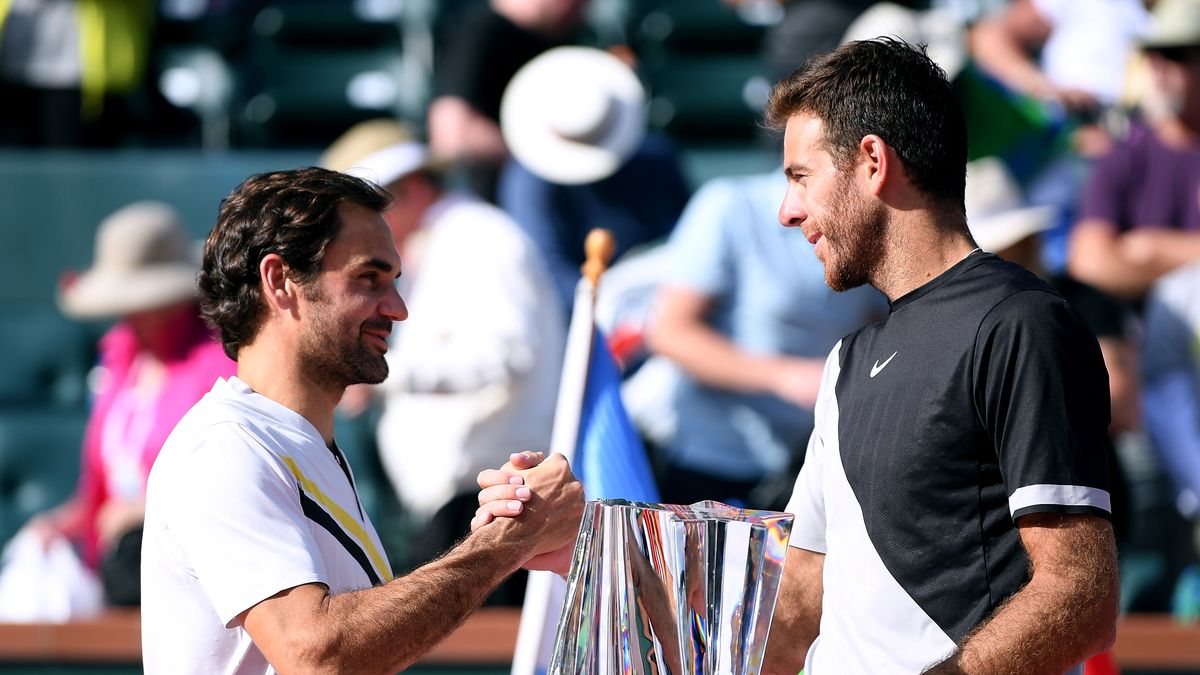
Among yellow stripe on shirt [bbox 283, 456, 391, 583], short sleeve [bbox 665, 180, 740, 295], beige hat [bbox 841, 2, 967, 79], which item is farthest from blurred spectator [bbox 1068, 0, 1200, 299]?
yellow stripe on shirt [bbox 283, 456, 391, 583]

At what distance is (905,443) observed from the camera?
7.79 feet

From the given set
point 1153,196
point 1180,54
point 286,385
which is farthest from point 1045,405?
point 1180,54

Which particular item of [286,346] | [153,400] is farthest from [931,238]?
[153,400]

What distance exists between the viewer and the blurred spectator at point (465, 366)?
4.95 meters

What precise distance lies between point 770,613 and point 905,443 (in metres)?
0.30

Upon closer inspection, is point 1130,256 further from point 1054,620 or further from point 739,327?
point 1054,620

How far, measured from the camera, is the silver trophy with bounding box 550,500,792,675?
7.70ft

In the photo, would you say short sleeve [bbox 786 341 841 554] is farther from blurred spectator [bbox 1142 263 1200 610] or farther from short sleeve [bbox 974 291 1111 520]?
blurred spectator [bbox 1142 263 1200 610]

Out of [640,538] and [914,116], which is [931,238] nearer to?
[914,116]

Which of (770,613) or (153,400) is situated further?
(153,400)

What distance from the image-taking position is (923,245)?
2480mm

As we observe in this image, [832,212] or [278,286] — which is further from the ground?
[832,212]

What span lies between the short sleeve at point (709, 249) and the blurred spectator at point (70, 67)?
3198mm

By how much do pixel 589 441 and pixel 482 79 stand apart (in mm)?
2732
